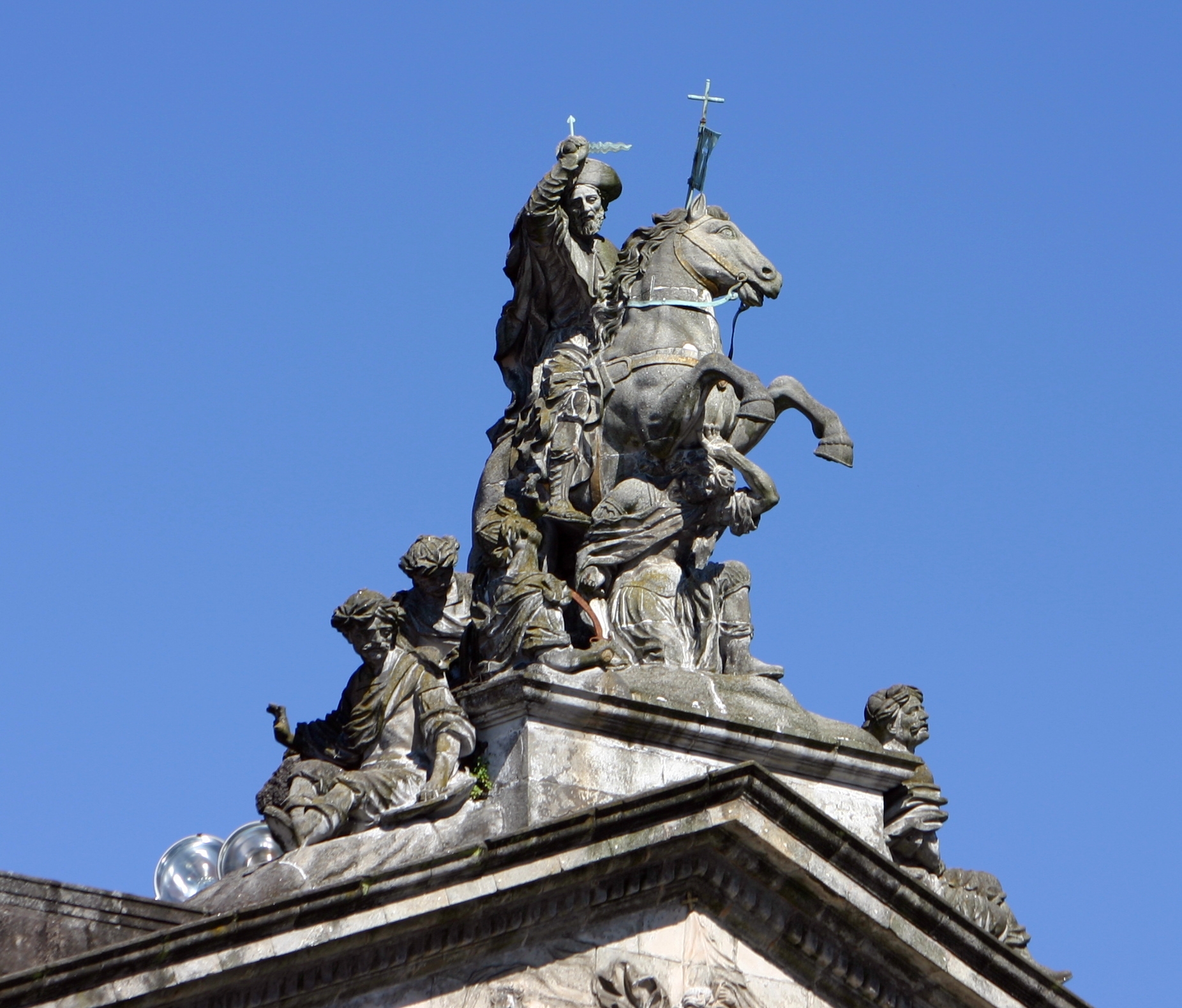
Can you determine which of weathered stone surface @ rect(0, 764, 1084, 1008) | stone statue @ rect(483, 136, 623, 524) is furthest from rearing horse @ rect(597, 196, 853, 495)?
weathered stone surface @ rect(0, 764, 1084, 1008)

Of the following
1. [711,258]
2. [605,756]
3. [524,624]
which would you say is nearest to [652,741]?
[605,756]

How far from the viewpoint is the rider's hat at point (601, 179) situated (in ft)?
87.1

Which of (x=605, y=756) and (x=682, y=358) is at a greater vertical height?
(x=682, y=358)

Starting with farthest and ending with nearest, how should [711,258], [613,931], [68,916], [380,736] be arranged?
[711,258], [380,736], [68,916], [613,931]

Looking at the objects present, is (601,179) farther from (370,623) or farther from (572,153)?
(370,623)

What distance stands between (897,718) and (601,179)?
5101mm

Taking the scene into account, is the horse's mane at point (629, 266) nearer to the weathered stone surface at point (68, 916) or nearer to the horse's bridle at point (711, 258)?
the horse's bridle at point (711, 258)

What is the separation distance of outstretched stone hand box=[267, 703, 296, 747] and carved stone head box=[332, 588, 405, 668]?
867 mm

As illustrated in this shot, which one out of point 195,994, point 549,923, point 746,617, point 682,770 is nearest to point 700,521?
point 746,617

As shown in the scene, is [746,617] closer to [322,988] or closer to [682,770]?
[682,770]

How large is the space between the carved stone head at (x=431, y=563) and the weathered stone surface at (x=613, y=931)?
3.31 meters

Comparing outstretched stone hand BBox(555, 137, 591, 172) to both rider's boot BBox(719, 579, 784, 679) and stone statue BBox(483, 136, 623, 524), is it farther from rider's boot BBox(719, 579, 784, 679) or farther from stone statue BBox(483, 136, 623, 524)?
rider's boot BBox(719, 579, 784, 679)

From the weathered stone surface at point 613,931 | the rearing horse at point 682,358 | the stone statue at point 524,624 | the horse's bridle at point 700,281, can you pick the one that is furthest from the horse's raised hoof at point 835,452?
the weathered stone surface at point 613,931

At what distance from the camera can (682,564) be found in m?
25.7
